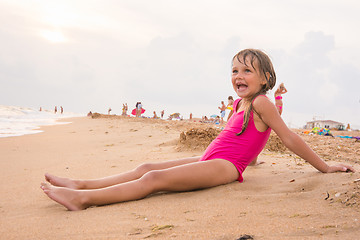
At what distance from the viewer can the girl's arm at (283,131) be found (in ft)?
8.47

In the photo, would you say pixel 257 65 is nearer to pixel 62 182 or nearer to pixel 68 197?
pixel 68 197

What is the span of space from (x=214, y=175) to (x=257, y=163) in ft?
3.86

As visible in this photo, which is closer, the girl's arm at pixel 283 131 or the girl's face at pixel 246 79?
the girl's arm at pixel 283 131

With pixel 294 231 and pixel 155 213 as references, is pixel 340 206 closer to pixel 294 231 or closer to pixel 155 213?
pixel 294 231

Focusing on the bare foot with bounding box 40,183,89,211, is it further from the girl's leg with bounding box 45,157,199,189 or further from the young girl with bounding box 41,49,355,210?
the girl's leg with bounding box 45,157,199,189

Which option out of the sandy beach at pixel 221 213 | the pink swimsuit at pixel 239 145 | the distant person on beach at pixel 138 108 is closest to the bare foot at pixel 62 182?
the sandy beach at pixel 221 213

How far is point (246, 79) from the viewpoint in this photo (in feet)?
8.86

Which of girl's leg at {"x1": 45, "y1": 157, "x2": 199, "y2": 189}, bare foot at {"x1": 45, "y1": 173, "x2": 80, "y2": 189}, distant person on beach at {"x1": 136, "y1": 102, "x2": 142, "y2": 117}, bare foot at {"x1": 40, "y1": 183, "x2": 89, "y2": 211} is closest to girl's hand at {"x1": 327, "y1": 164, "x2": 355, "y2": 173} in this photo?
girl's leg at {"x1": 45, "y1": 157, "x2": 199, "y2": 189}

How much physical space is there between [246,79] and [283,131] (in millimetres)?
538

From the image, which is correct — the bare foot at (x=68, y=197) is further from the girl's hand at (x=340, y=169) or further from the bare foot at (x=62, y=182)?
the girl's hand at (x=340, y=169)

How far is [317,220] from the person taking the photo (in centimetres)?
165

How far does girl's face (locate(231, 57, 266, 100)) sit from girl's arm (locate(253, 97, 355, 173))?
4.7 inches

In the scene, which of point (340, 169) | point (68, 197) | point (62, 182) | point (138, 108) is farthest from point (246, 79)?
point (138, 108)

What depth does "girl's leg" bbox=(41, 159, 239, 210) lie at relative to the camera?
2.48 meters
